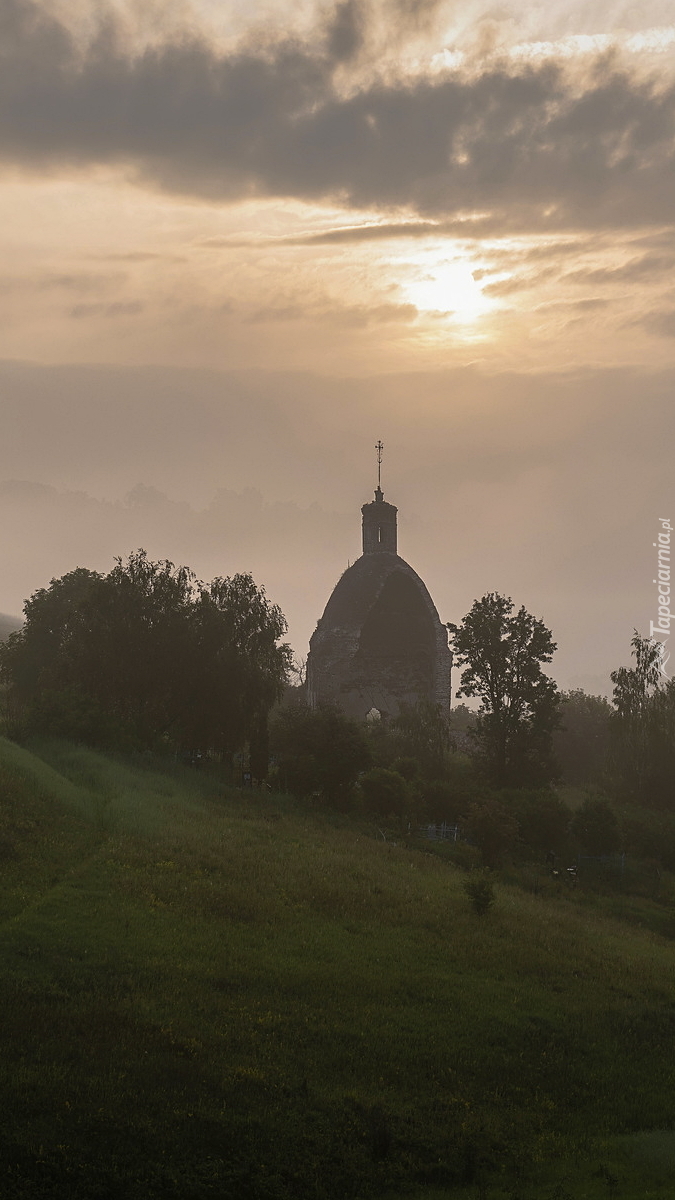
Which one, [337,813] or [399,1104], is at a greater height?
[337,813]

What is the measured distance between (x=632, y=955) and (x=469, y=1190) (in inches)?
484

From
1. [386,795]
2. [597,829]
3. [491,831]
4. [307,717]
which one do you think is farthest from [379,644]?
[491,831]

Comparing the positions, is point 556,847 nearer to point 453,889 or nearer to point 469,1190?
point 453,889

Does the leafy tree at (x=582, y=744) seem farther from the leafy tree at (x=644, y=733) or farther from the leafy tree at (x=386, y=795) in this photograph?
the leafy tree at (x=386, y=795)

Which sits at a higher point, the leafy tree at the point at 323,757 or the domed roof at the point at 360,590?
the domed roof at the point at 360,590

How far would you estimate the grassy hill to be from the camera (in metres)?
11.6

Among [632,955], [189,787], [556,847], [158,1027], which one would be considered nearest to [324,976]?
[158,1027]

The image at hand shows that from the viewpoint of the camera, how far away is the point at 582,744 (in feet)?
192

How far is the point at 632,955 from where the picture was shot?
2270 centimetres

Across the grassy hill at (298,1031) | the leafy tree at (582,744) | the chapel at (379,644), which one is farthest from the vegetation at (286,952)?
the chapel at (379,644)

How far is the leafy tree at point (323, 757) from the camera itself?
3769cm

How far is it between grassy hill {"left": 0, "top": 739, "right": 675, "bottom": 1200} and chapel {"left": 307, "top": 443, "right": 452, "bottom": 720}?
33.4 m

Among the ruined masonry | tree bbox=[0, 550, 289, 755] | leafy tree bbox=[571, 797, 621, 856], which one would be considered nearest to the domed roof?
the ruined masonry

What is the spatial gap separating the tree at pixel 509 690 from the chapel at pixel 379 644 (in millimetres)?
13411
